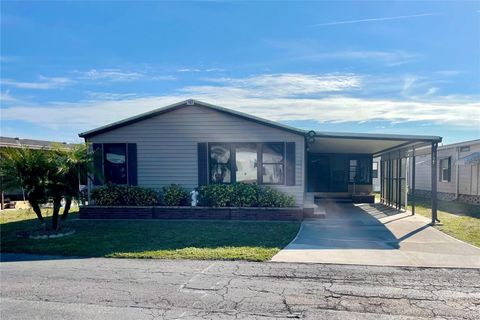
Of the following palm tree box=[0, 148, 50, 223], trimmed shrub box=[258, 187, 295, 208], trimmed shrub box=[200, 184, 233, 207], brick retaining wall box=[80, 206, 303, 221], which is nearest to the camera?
palm tree box=[0, 148, 50, 223]

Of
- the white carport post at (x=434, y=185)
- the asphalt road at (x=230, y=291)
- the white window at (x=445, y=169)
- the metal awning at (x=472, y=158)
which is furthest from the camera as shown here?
the white window at (x=445, y=169)

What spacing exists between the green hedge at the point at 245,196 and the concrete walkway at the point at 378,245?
1096mm

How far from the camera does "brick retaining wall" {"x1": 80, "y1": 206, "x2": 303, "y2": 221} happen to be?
10656 millimetres

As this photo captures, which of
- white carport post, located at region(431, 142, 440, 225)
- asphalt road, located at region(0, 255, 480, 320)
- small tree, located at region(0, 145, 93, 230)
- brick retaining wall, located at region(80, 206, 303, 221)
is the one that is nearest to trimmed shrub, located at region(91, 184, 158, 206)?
brick retaining wall, located at region(80, 206, 303, 221)

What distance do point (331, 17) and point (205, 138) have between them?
18.2 ft

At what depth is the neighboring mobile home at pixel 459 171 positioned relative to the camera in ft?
52.0

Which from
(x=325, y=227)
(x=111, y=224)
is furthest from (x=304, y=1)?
(x=111, y=224)

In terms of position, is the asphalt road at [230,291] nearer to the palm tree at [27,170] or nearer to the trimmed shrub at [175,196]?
the palm tree at [27,170]

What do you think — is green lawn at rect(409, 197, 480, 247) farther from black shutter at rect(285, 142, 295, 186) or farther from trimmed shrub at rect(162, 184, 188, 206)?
trimmed shrub at rect(162, 184, 188, 206)

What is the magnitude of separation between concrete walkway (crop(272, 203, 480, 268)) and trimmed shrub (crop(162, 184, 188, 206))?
13.5 ft

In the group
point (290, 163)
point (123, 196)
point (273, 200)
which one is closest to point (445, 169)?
point (290, 163)

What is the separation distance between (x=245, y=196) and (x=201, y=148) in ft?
7.56

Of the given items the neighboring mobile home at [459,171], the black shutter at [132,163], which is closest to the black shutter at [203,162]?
the black shutter at [132,163]

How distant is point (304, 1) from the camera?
30.1ft
